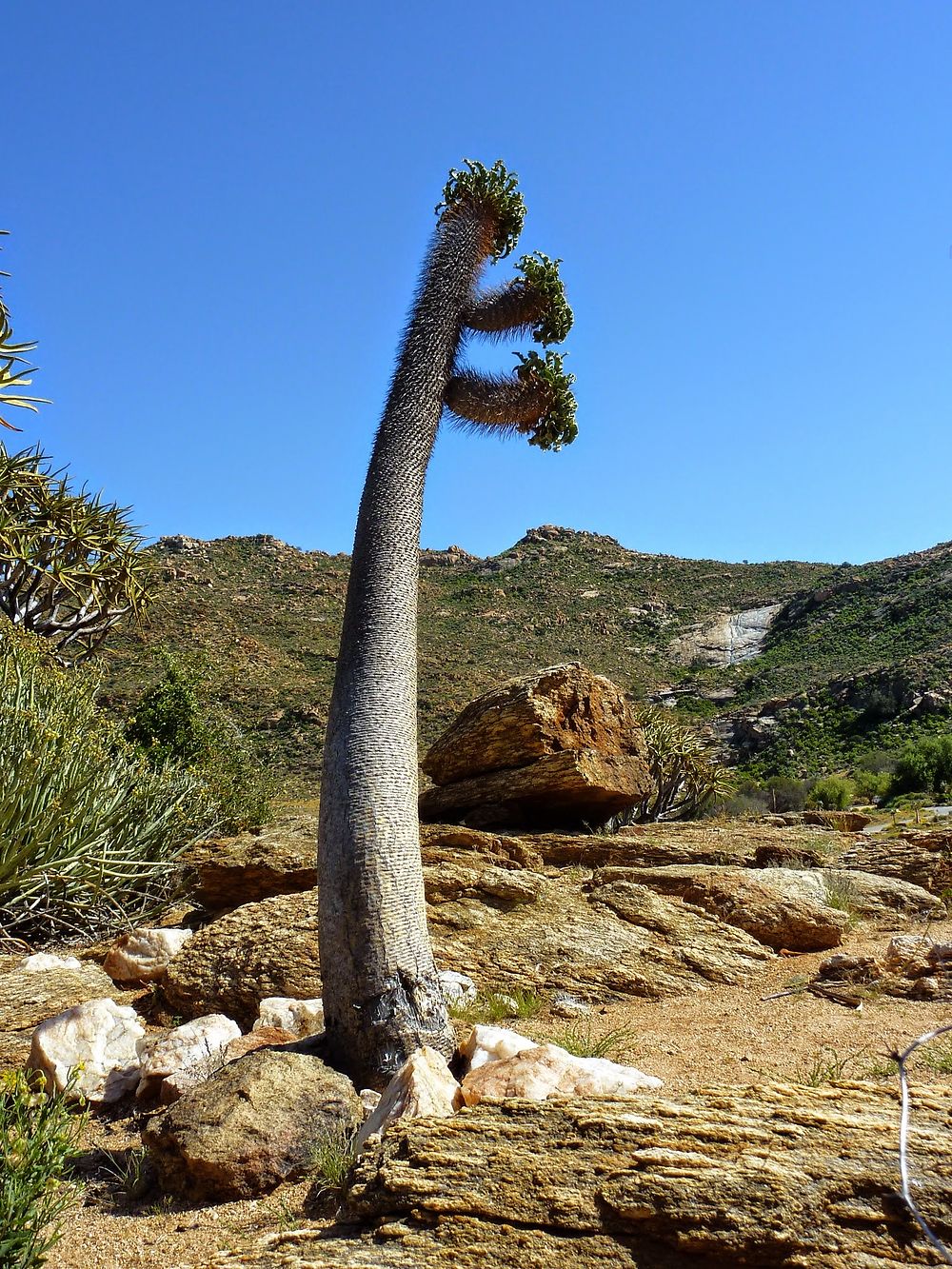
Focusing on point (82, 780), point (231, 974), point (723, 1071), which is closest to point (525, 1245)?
point (723, 1071)

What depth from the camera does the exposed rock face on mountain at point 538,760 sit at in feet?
30.1

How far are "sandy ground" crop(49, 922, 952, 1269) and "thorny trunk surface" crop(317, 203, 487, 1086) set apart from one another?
86 centimetres

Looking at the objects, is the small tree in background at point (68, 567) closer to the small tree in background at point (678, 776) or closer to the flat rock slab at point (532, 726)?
the flat rock slab at point (532, 726)

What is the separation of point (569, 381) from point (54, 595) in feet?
30.7

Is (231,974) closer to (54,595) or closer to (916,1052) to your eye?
(916,1052)

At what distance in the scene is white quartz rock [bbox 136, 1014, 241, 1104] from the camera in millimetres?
4793

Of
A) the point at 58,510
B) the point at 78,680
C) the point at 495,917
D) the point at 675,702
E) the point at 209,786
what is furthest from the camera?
the point at 675,702

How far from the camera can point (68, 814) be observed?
7.81 m

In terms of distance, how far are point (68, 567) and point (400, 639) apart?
916cm

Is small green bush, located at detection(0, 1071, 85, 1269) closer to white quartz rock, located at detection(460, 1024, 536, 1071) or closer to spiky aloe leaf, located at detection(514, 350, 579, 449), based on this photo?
white quartz rock, located at detection(460, 1024, 536, 1071)

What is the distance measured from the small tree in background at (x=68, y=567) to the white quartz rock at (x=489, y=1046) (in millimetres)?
8687

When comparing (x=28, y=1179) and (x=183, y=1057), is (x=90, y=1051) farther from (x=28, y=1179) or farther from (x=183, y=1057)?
(x=28, y=1179)

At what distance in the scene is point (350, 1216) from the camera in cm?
313

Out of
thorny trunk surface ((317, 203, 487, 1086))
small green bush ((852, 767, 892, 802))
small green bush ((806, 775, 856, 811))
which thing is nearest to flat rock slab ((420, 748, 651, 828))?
thorny trunk surface ((317, 203, 487, 1086))
